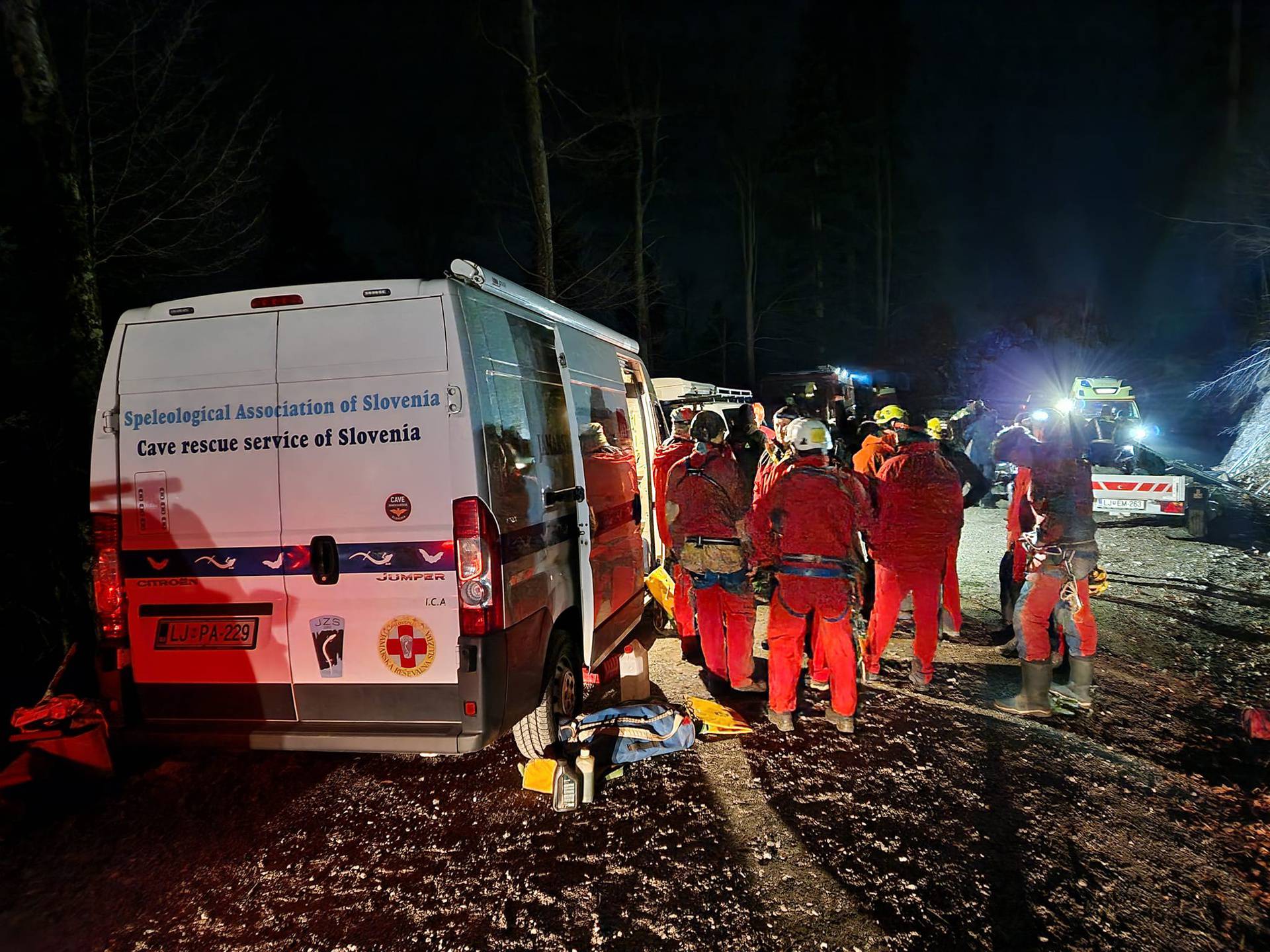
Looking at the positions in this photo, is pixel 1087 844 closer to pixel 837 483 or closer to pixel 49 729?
pixel 837 483

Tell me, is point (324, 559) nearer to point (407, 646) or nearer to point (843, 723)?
point (407, 646)

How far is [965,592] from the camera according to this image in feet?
26.6

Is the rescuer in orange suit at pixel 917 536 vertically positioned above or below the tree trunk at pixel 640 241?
below

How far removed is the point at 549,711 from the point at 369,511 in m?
1.52

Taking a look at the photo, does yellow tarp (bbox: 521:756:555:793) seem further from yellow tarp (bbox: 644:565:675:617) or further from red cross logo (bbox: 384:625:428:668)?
yellow tarp (bbox: 644:565:675:617)

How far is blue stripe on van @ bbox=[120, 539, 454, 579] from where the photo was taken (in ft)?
10.9

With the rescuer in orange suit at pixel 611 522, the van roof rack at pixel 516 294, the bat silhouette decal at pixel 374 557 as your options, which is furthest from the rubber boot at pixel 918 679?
the bat silhouette decal at pixel 374 557

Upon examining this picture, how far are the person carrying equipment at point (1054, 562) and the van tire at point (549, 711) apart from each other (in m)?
2.98

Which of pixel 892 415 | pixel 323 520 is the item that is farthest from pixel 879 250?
pixel 323 520

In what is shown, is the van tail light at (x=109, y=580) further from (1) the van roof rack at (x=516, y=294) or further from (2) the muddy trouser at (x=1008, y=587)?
(2) the muddy trouser at (x=1008, y=587)

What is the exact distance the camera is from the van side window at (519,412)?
3.43 meters

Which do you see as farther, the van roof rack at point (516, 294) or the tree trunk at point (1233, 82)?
the tree trunk at point (1233, 82)

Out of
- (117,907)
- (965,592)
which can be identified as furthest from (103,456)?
(965,592)

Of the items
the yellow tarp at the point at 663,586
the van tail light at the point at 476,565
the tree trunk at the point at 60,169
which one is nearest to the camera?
the van tail light at the point at 476,565
